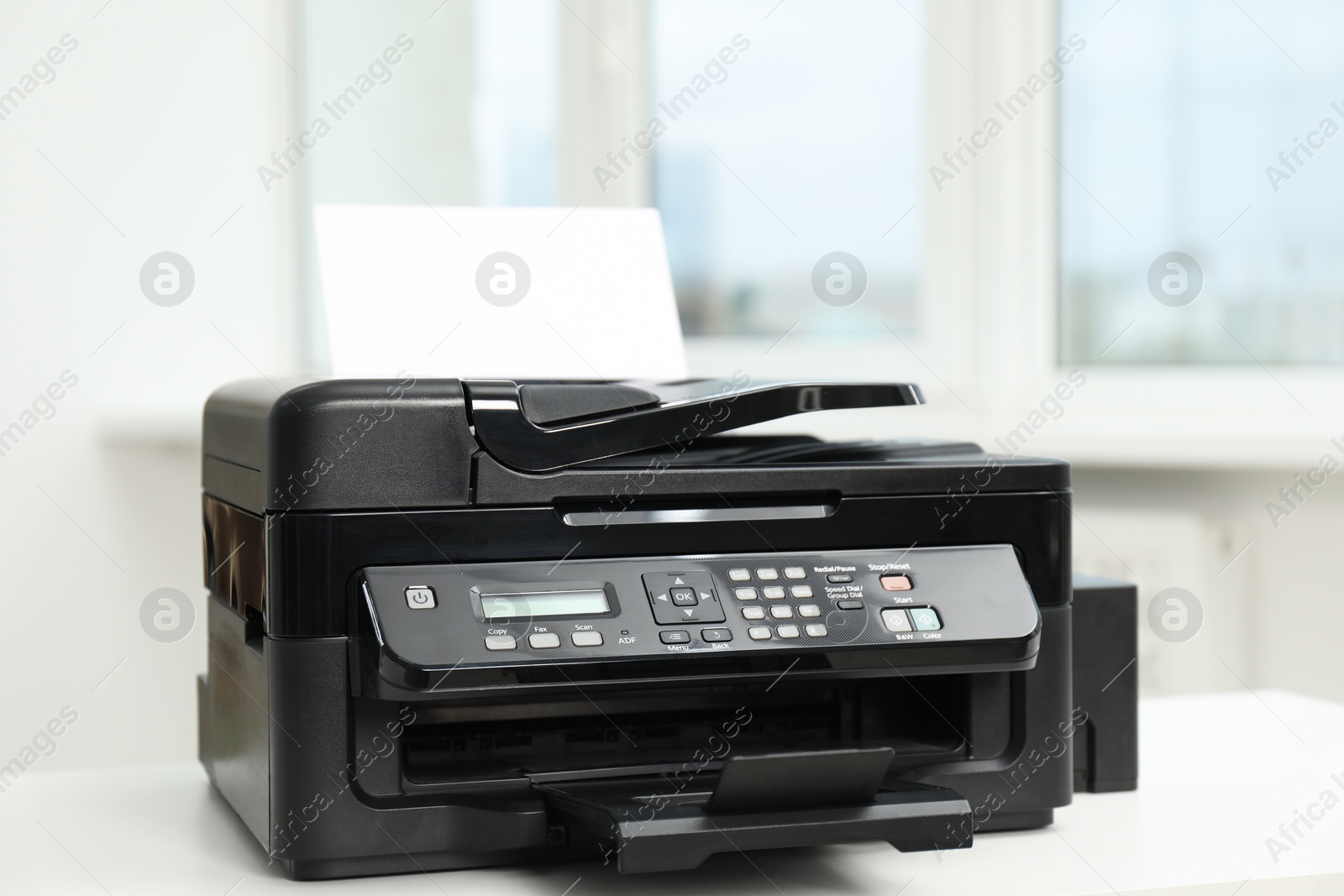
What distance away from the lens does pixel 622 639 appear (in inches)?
30.0

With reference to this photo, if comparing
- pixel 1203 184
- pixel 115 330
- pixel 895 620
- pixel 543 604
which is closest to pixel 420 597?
pixel 543 604

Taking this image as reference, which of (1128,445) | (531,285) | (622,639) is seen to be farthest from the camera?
(1128,445)

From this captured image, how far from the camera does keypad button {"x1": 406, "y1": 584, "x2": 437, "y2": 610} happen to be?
0.75 meters

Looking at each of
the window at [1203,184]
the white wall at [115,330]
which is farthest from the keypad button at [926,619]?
the white wall at [115,330]

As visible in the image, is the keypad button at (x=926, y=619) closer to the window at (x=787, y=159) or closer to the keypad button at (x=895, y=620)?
the keypad button at (x=895, y=620)

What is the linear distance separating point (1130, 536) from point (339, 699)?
1363 mm

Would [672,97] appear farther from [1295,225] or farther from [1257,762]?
[1257,762]

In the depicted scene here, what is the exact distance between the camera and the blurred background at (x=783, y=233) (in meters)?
1.85

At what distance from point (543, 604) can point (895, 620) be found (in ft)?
0.71

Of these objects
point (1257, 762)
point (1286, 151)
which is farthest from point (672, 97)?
point (1257, 762)

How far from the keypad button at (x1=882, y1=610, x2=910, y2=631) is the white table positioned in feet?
0.48

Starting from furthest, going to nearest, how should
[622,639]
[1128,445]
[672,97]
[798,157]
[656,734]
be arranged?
[672,97]
[798,157]
[1128,445]
[656,734]
[622,639]

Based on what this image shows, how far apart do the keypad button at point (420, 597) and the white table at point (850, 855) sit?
165 millimetres

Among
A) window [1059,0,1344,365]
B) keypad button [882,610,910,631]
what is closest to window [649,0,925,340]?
window [1059,0,1344,365]
